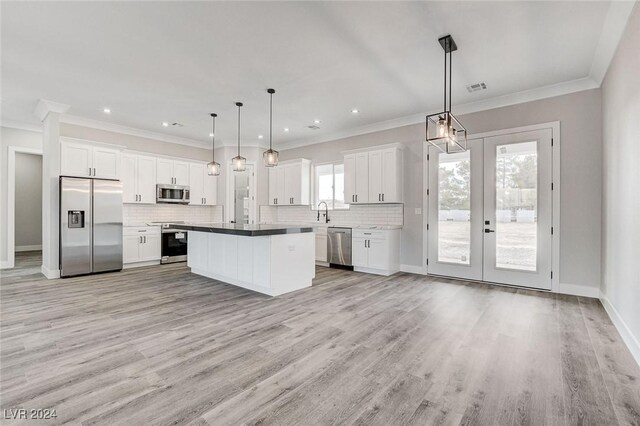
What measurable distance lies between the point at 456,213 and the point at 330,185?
2.96 meters

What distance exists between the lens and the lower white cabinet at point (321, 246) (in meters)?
6.62

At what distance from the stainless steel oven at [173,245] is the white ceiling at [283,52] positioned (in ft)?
8.71

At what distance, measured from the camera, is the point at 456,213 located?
5.23 meters

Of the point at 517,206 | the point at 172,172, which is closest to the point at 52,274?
the point at 172,172

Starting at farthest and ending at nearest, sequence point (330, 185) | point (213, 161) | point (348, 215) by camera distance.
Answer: point (330, 185)
point (348, 215)
point (213, 161)

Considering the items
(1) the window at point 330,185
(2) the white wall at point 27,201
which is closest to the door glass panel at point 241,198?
(1) the window at point 330,185

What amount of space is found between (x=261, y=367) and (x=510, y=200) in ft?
14.2

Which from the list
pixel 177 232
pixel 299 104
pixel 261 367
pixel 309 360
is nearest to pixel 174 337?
pixel 261 367

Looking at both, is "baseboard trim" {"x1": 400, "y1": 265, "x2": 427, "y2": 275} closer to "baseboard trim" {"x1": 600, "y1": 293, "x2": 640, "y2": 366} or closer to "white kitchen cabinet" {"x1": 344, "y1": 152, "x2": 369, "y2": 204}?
"white kitchen cabinet" {"x1": 344, "y1": 152, "x2": 369, "y2": 204}

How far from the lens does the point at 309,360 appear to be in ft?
7.92

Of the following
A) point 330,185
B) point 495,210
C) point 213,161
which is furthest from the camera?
point 330,185

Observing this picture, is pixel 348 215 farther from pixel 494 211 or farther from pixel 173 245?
pixel 173 245

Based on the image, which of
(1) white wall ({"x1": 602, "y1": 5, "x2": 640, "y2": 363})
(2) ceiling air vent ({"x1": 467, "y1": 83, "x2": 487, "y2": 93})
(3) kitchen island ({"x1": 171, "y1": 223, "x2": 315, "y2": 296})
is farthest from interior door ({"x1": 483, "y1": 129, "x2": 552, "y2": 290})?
(3) kitchen island ({"x1": 171, "y1": 223, "x2": 315, "y2": 296})

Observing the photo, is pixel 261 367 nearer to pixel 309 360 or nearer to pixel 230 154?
pixel 309 360
